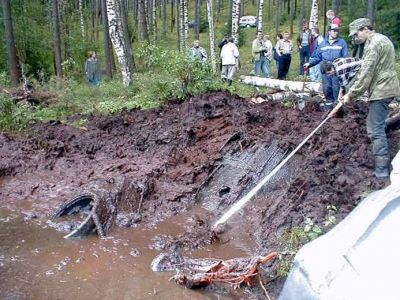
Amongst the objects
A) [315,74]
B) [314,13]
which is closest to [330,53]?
[315,74]

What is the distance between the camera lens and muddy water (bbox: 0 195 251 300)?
190 inches

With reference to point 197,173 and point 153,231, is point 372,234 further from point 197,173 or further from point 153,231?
point 197,173

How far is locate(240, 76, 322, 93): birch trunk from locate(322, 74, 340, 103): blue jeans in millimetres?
1292

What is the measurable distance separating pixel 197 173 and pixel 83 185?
1860 millimetres

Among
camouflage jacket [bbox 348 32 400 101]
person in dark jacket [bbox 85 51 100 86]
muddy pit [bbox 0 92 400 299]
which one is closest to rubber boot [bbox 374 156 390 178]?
muddy pit [bbox 0 92 400 299]

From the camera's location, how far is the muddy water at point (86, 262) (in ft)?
15.9

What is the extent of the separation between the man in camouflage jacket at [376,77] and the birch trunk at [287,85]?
14.4ft

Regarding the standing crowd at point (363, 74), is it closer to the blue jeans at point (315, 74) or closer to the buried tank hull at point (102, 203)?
the blue jeans at point (315, 74)

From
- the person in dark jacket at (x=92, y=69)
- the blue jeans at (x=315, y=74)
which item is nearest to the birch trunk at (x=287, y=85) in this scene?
the blue jeans at (x=315, y=74)

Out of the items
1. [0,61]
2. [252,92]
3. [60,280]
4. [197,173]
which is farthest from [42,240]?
[0,61]

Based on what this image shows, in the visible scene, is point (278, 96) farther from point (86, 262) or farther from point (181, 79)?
point (86, 262)

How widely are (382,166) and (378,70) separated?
1.29m

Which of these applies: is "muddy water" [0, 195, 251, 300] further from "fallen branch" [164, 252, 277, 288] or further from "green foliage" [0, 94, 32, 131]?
"green foliage" [0, 94, 32, 131]

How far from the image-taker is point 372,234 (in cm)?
232
